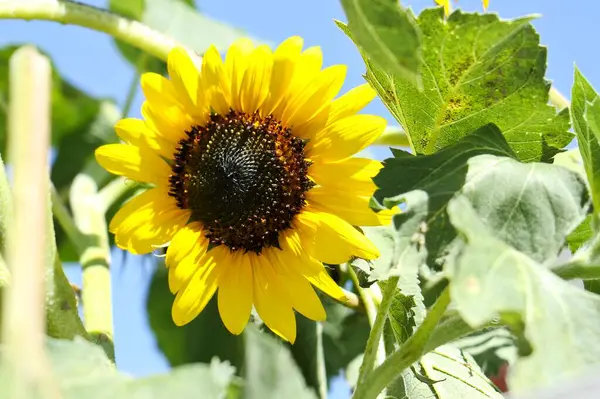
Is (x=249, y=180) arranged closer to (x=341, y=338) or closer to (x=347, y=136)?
(x=347, y=136)

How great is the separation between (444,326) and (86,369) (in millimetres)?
200

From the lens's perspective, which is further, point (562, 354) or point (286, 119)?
point (286, 119)

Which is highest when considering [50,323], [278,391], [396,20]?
[396,20]

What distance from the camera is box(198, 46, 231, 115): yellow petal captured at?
28.8 inches

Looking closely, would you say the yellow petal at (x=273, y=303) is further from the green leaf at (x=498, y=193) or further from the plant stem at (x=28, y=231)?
the plant stem at (x=28, y=231)

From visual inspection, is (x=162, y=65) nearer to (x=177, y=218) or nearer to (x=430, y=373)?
(x=177, y=218)

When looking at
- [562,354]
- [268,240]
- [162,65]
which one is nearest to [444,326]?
[562,354]

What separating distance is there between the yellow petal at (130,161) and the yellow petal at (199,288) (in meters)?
0.09

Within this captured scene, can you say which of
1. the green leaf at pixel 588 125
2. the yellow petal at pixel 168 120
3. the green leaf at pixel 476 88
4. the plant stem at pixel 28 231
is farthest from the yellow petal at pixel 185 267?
the plant stem at pixel 28 231

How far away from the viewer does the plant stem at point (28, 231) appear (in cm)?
23

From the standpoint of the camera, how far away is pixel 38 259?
243 mm

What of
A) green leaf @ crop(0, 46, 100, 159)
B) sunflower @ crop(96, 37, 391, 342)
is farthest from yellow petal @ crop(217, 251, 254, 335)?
green leaf @ crop(0, 46, 100, 159)

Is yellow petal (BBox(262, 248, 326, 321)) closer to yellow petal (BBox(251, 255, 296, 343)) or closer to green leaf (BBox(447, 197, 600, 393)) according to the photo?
yellow petal (BBox(251, 255, 296, 343))

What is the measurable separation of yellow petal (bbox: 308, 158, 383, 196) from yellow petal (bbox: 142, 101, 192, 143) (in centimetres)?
13
